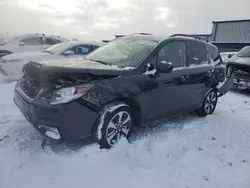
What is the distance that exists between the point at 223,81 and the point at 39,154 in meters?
4.50

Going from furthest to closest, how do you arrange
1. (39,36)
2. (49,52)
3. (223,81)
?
(39,36)
(49,52)
(223,81)

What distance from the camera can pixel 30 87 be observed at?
376cm

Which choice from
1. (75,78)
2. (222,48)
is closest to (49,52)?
(75,78)

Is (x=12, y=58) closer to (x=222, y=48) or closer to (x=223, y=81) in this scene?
(x=223, y=81)

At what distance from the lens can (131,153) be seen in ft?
12.6

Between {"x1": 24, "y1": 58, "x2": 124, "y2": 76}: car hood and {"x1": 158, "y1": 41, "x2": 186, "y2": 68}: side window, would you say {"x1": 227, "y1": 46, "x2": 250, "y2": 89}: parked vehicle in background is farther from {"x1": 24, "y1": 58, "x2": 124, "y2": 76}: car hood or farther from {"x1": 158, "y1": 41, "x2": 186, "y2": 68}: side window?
{"x1": 24, "y1": 58, "x2": 124, "y2": 76}: car hood

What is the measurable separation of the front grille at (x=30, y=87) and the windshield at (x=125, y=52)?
1.24 meters

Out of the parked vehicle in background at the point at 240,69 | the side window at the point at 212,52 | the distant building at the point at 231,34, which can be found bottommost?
the distant building at the point at 231,34

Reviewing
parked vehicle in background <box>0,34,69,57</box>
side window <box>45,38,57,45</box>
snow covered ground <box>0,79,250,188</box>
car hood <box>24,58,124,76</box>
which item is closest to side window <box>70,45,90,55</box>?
parked vehicle in background <box>0,34,69,57</box>

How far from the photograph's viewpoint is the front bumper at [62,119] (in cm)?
332

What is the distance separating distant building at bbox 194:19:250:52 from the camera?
2325 cm

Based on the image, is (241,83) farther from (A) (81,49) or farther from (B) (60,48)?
(B) (60,48)

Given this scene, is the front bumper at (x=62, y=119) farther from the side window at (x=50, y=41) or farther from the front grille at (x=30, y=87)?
the side window at (x=50, y=41)

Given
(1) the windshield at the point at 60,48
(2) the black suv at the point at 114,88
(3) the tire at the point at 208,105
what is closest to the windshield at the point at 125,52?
(2) the black suv at the point at 114,88
